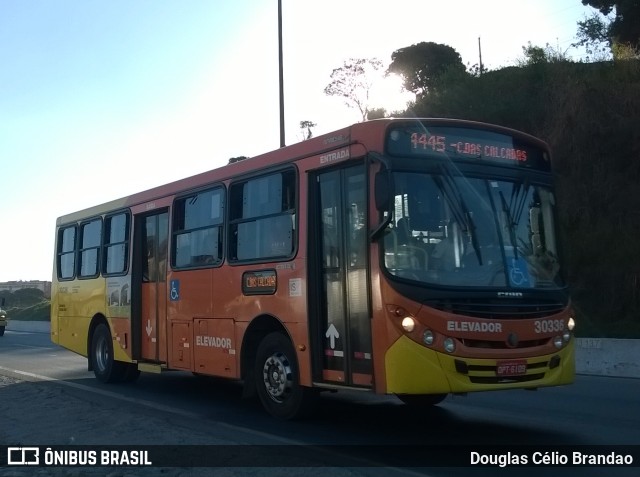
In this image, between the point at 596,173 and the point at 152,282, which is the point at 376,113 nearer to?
the point at 596,173

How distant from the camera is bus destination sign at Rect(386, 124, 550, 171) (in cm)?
891

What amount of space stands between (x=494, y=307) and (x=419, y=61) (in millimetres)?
52349

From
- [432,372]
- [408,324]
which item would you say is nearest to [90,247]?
[408,324]

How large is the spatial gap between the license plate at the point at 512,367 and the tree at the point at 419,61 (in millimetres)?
50437

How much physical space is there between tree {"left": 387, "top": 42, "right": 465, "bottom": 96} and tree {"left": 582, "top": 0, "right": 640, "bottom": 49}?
23.5 metres

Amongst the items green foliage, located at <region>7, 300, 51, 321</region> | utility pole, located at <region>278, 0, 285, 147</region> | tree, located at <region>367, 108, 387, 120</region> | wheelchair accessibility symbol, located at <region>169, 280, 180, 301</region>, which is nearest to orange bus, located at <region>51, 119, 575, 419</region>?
wheelchair accessibility symbol, located at <region>169, 280, 180, 301</region>

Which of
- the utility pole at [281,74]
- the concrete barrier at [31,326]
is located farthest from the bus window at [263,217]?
the concrete barrier at [31,326]

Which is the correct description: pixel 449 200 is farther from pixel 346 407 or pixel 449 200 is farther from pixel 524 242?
pixel 346 407

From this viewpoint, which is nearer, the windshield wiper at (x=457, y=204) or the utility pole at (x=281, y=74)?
the windshield wiper at (x=457, y=204)

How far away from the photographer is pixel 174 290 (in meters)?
12.9

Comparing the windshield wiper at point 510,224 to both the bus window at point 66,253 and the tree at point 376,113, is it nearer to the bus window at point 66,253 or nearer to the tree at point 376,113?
the bus window at point 66,253

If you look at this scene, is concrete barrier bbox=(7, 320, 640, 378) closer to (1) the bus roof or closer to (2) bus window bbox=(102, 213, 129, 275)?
(1) the bus roof

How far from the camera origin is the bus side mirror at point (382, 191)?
8.41m

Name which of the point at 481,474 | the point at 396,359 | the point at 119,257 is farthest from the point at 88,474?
the point at 119,257
